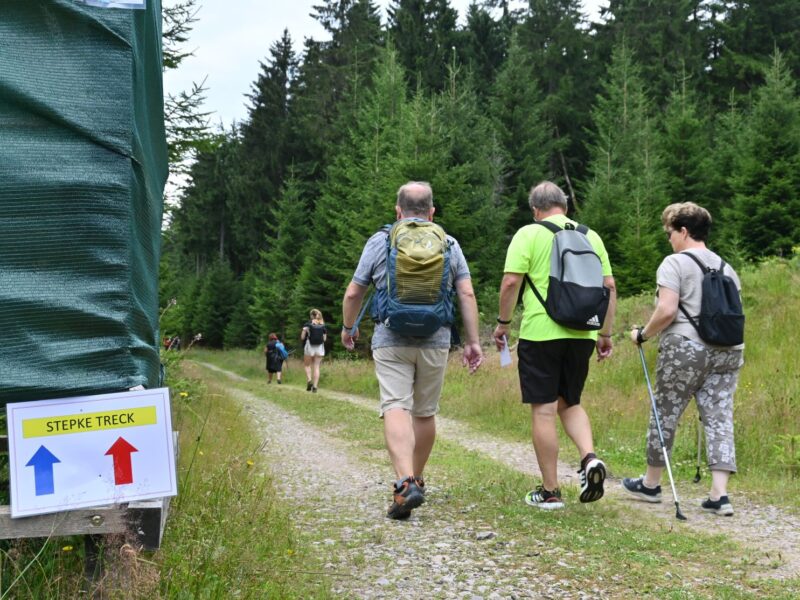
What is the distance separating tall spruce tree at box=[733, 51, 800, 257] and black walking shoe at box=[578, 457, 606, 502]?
19.8 meters

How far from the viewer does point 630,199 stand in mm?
27734

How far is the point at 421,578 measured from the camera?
3.93m

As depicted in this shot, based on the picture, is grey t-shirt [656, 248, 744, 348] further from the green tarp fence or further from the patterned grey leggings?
the green tarp fence

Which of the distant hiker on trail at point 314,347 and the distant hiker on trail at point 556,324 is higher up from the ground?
the distant hiker on trail at point 556,324

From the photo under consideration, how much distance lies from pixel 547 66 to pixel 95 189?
48321 millimetres

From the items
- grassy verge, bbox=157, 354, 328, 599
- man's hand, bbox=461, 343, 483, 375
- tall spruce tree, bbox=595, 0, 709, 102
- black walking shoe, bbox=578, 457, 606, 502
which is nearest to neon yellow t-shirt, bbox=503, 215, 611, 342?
man's hand, bbox=461, 343, 483, 375

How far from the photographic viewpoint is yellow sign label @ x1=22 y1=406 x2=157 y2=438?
8.96 feet

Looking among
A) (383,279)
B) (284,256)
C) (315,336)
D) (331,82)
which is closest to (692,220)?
(383,279)

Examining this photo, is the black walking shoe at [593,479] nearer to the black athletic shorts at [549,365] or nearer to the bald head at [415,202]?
the black athletic shorts at [549,365]

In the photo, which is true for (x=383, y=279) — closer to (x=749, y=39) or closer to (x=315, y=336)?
(x=315, y=336)

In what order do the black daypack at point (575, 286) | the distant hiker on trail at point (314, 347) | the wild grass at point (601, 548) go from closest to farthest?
the wild grass at point (601, 548), the black daypack at point (575, 286), the distant hiker on trail at point (314, 347)

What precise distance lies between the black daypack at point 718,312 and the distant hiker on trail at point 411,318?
1.64 metres

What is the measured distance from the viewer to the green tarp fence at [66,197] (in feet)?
8.94

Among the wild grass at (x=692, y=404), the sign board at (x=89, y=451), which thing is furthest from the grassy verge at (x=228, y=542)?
the wild grass at (x=692, y=404)
